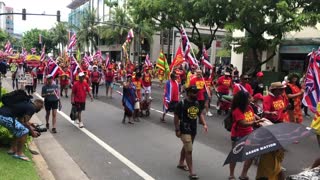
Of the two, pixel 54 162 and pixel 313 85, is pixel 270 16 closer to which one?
pixel 313 85

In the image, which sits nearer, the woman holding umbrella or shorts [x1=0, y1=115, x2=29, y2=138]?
the woman holding umbrella

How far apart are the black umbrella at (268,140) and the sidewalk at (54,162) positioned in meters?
3.68

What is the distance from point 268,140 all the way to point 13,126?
4.50 metres

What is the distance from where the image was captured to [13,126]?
23.4ft

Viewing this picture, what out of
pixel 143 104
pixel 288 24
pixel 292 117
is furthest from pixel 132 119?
pixel 288 24

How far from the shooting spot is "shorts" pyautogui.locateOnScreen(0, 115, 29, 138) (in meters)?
7.15

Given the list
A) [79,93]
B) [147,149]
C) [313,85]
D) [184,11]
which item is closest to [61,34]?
[184,11]

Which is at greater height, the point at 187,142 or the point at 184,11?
the point at 184,11

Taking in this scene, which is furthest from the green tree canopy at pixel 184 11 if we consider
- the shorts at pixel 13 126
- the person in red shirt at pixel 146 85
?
the shorts at pixel 13 126

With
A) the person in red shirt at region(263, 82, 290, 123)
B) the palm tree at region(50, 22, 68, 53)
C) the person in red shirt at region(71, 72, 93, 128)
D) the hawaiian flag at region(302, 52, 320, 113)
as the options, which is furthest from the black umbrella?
the palm tree at region(50, 22, 68, 53)

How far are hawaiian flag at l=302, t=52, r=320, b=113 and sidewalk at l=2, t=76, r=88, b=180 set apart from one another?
4494 mm

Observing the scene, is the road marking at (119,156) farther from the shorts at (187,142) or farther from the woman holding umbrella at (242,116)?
the woman holding umbrella at (242,116)

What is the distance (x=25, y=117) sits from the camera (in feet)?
24.1

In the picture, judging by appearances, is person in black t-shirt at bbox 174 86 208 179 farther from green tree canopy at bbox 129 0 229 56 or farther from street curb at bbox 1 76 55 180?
green tree canopy at bbox 129 0 229 56
